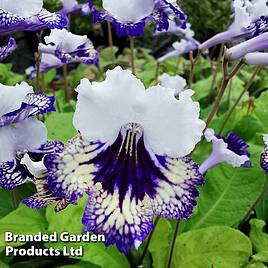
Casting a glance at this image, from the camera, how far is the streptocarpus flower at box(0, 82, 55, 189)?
997mm

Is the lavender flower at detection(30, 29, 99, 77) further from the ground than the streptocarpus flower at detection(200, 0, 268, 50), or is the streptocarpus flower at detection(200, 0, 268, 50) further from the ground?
the streptocarpus flower at detection(200, 0, 268, 50)

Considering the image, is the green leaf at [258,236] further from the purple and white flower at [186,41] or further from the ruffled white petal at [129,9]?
the purple and white flower at [186,41]

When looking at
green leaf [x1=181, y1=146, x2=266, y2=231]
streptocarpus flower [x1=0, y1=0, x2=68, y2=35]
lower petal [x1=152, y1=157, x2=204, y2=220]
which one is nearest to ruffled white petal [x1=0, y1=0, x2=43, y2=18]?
streptocarpus flower [x1=0, y1=0, x2=68, y2=35]

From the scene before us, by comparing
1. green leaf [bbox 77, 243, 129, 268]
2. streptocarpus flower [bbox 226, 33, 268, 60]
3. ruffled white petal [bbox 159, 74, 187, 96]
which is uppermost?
streptocarpus flower [bbox 226, 33, 268, 60]

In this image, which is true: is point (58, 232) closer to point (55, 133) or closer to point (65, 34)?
point (55, 133)

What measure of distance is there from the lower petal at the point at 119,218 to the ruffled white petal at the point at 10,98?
0.93ft

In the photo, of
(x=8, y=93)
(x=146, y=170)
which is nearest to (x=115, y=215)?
(x=146, y=170)

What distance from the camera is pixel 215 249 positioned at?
1.16 metres

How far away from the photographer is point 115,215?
2.62 feet

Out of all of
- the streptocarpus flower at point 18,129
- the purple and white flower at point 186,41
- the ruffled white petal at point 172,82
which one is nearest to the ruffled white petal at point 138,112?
the streptocarpus flower at point 18,129

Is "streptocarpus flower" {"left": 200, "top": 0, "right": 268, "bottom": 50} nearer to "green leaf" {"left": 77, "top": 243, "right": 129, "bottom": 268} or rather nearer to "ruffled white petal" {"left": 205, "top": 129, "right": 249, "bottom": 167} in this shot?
"ruffled white petal" {"left": 205, "top": 129, "right": 249, "bottom": 167}

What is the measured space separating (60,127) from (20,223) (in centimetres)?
36

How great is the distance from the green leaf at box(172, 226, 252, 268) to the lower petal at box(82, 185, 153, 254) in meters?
0.39

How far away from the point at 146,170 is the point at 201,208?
59 centimetres
